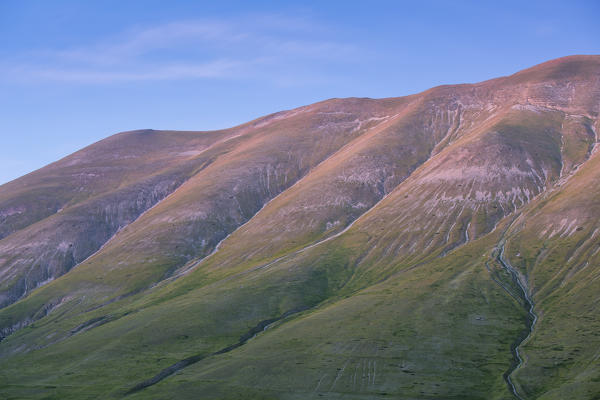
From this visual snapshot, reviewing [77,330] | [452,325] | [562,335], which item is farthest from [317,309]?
[77,330]

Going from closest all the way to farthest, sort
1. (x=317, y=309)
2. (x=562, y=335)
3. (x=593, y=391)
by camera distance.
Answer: (x=593, y=391) → (x=562, y=335) → (x=317, y=309)

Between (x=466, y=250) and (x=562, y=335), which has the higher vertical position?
(x=466, y=250)

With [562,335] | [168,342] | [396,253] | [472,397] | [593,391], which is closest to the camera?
[593,391]

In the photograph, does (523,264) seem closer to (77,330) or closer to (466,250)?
(466,250)

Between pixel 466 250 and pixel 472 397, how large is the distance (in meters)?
89.6

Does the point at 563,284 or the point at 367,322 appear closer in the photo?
the point at 367,322

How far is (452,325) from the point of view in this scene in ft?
405

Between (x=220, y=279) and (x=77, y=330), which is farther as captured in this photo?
(x=220, y=279)

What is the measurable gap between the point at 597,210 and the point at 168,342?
131568mm

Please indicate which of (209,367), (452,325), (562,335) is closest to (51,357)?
(209,367)

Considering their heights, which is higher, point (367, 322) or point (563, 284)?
point (367, 322)

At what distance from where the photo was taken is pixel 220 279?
19112 centimetres

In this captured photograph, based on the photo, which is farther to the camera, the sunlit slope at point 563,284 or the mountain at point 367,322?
the mountain at point 367,322

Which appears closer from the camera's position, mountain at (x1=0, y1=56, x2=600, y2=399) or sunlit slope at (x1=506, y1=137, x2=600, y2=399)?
sunlit slope at (x1=506, y1=137, x2=600, y2=399)
